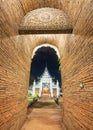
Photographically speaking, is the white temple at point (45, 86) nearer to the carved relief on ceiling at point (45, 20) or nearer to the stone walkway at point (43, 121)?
the stone walkway at point (43, 121)

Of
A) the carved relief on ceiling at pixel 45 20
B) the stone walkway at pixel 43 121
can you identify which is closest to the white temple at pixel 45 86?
the stone walkway at pixel 43 121

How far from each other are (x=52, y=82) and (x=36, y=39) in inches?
1106

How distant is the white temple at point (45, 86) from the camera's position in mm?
32781

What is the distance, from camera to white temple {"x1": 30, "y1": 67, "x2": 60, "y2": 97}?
32.8 meters

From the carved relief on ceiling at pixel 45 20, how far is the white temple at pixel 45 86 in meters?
29.5

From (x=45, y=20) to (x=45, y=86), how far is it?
3230 centimetres

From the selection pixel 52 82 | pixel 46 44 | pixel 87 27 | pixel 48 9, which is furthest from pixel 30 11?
pixel 52 82

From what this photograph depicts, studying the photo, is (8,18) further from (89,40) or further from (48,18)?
(89,40)

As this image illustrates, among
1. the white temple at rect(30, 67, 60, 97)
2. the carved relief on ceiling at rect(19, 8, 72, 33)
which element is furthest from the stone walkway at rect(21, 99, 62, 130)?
the white temple at rect(30, 67, 60, 97)

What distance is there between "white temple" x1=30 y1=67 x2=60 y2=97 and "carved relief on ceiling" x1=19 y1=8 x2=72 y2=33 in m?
29.5

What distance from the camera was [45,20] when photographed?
13.7 ft

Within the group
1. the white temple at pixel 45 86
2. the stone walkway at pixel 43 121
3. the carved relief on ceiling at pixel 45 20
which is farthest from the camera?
the white temple at pixel 45 86

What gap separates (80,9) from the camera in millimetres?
3201

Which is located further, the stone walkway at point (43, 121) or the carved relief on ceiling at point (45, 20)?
the stone walkway at point (43, 121)
